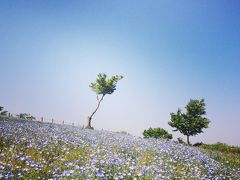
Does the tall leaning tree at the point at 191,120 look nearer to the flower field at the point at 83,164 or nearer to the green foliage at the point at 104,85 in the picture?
the green foliage at the point at 104,85

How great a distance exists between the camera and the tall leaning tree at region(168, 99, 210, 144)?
35.0m

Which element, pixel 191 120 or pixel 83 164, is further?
pixel 191 120

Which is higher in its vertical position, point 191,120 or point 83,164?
point 191,120

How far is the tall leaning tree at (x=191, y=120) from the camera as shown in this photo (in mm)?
34969

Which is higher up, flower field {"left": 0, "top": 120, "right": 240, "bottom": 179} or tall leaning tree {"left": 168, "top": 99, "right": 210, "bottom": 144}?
tall leaning tree {"left": 168, "top": 99, "right": 210, "bottom": 144}

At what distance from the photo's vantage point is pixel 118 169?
7.03 metres

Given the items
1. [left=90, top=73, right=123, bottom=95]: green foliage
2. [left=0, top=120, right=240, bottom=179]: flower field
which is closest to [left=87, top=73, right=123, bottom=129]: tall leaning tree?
[left=90, top=73, right=123, bottom=95]: green foliage

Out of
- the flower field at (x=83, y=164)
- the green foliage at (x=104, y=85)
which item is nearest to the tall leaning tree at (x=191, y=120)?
the green foliage at (x=104, y=85)

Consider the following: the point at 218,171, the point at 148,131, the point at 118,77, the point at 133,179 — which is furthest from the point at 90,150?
the point at 118,77

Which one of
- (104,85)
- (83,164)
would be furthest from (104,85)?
(83,164)

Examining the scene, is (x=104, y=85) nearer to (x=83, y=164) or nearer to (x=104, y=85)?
(x=104, y=85)

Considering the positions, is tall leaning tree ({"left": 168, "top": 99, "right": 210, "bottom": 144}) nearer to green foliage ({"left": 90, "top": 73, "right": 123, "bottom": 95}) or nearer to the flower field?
green foliage ({"left": 90, "top": 73, "right": 123, "bottom": 95})

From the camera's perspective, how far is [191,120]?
35469 mm

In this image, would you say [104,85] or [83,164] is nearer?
[83,164]
